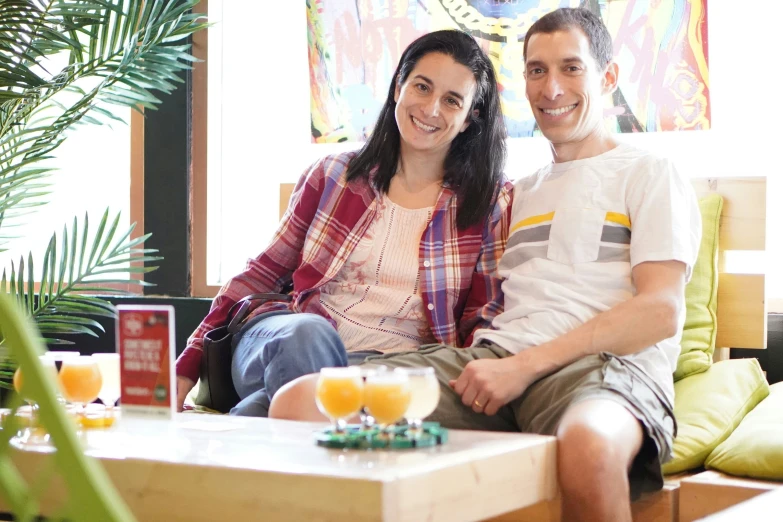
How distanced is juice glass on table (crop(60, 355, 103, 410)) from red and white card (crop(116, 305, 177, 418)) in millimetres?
91

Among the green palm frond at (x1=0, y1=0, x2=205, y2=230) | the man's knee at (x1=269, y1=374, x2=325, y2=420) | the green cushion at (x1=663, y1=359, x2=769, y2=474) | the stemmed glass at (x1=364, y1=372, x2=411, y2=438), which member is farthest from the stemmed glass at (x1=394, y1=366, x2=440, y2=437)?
the green palm frond at (x1=0, y1=0, x2=205, y2=230)

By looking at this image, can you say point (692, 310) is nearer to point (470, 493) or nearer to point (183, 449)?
point (470, 493)

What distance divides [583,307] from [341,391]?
0.71 m

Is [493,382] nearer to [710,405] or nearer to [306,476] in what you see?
[710,405]

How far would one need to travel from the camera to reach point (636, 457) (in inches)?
71.6

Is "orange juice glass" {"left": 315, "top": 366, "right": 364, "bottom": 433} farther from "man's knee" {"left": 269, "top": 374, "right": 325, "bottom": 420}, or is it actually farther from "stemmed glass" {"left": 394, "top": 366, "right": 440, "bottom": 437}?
"man's knee" {"left": 269, "top": 374, "right": 325, "bottom": 420}

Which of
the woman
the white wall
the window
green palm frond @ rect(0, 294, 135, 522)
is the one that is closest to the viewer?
green palm frond @ rect(0, 294, 135, 522)

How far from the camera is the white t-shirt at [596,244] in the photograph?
1976 millimetres

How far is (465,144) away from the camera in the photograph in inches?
99.1

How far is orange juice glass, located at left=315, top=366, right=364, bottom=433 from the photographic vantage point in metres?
1.53

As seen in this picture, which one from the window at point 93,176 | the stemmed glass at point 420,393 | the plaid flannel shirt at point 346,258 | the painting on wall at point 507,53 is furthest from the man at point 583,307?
the window at point 93,176

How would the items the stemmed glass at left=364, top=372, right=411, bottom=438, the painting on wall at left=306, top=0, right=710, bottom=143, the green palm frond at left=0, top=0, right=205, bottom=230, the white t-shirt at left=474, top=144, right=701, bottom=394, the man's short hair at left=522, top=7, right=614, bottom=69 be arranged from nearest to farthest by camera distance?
the stemmed glass at left=364, top=372, right=411, bottom=438
the white t-shirt at left=474, top=144, right=701, bottom=394
the man's short hair at left=522, top=7, right=614, bottom=69
the green palm frond at left=0, top=0, right=205, bottom=230
the painting on wall at left=306, top=0, right=710, bottom=143

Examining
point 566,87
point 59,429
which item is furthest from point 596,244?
point 59,429

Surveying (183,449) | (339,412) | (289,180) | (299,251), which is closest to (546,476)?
(339,412)
